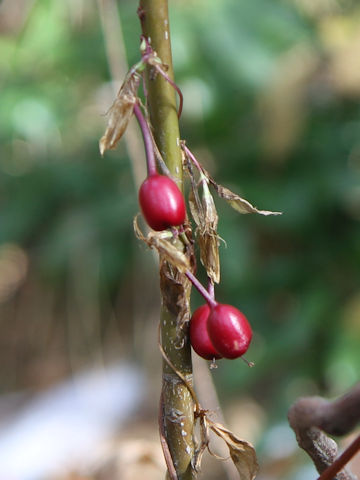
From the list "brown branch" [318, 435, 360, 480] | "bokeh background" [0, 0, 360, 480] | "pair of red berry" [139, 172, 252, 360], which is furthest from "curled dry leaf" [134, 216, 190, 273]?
"bokeh background" [0, 0, 360, 480]

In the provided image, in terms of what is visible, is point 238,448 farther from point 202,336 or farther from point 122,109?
point 122,109

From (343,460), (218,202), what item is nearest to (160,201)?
(343,460)

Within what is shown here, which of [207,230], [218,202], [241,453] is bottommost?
[218,202]

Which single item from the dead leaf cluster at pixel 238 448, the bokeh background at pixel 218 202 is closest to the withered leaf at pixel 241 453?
the dead leaf cluster at pixel 238 448

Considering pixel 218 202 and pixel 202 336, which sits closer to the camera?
pixel 202 336

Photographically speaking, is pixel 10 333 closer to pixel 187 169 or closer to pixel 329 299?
pixel 329 299

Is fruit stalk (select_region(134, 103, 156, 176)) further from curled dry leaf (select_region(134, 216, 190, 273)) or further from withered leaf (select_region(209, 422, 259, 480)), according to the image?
withered leaf (select_region(209, 422, 259, 480))

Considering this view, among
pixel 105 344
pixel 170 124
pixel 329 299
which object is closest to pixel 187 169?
pixel 170 124
